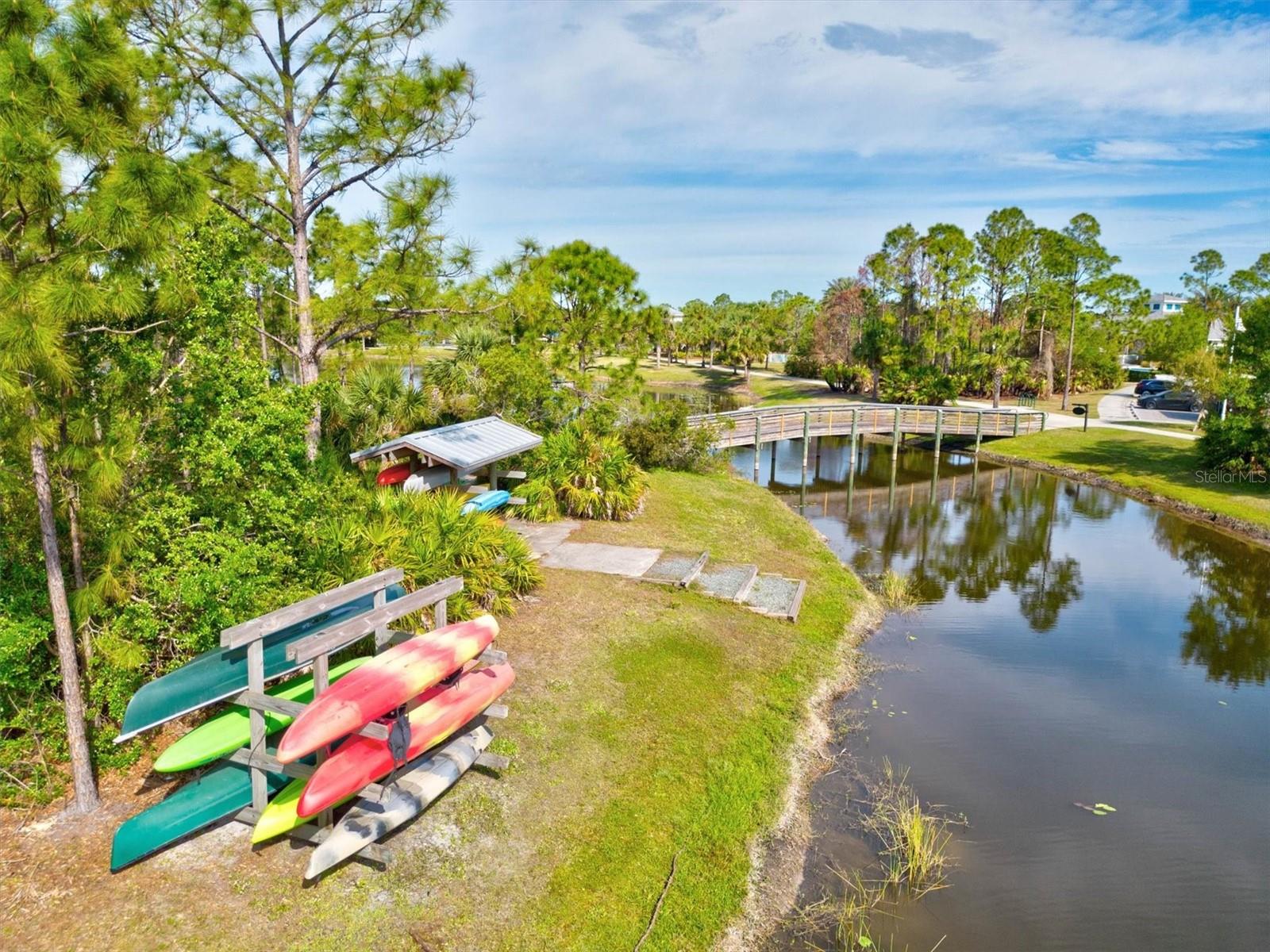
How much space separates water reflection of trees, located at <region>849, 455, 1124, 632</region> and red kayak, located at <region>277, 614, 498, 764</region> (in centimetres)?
1380

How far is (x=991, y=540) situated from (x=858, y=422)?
12.3m

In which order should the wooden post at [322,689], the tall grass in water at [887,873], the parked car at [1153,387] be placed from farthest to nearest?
1. the parked car at [1153,387]
2. the tall grass in water at [887,873]
3. the wooden post at [322,689]

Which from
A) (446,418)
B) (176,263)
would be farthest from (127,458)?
(446,418)

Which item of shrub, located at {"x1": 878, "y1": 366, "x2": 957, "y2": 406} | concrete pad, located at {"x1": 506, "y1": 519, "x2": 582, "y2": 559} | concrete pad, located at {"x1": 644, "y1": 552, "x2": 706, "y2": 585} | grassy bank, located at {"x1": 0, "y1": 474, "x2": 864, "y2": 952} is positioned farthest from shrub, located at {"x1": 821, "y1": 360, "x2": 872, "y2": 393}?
grassy bank, located at {"x1": 0, "y1": 474, "x2": 864, "y2": 952}

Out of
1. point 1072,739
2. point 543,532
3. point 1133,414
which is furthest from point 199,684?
point 1133,414

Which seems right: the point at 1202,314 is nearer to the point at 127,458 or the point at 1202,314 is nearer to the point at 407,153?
the point at 407,153

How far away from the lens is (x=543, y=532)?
18594mm

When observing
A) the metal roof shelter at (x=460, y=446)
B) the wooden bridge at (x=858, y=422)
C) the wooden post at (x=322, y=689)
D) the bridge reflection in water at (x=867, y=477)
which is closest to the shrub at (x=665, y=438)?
the wooden bridge at (x=858, y=422)

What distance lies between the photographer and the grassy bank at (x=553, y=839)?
651 cm

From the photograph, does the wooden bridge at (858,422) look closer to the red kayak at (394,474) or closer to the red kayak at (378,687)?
the red kayak at (394,474)

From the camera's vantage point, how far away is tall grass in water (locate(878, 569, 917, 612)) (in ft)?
58.1

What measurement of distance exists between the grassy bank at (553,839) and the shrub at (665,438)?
13155 millimetres

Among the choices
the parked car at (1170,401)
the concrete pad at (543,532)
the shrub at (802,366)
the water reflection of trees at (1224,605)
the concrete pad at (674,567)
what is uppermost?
the shrub at (802,366)

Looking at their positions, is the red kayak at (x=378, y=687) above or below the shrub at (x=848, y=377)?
below
